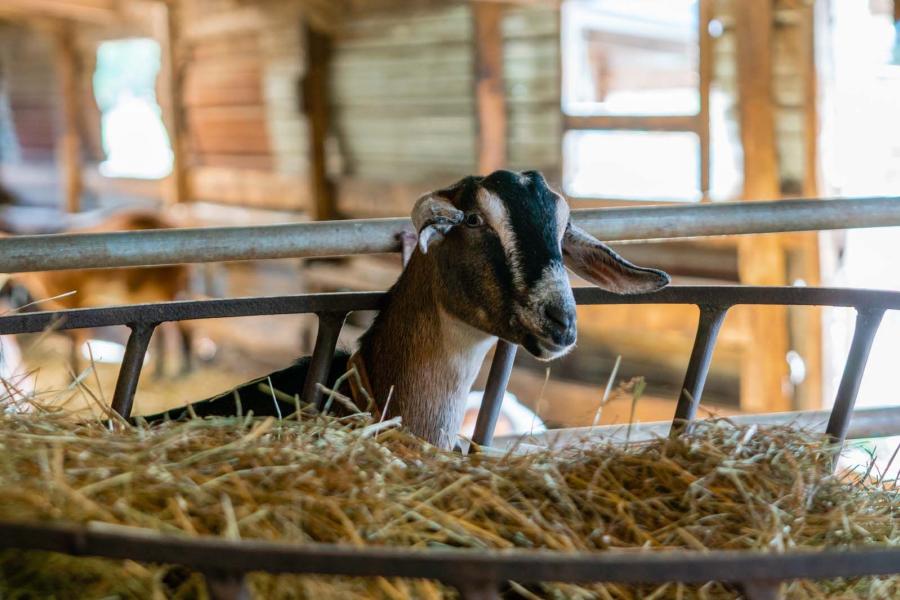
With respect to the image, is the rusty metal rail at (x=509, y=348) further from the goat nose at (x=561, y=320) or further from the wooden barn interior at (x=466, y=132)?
the wooden barn interior at (x=466, y=132)

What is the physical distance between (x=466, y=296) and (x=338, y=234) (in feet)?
1.22

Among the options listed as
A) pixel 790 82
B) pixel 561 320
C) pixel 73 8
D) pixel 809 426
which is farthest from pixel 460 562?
pixel 73 8

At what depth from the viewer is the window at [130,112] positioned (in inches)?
543

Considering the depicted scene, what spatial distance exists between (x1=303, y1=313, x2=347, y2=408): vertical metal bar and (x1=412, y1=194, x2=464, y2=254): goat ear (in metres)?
0.32

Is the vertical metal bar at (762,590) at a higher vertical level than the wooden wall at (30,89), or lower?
lower

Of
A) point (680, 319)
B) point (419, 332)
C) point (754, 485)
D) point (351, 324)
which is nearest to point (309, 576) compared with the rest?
point (754, 485)

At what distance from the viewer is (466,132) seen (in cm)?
829

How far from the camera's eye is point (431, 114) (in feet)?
28.3

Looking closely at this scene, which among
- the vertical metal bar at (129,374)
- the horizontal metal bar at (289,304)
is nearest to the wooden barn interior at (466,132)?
the horizontal metal bar at (289,304)

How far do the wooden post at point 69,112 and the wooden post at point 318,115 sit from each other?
5.77m

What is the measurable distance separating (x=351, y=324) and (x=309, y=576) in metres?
8.55

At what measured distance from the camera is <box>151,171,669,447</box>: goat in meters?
2.52

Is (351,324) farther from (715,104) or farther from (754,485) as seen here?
(754,485)

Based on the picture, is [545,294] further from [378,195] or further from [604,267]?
[378,195]
